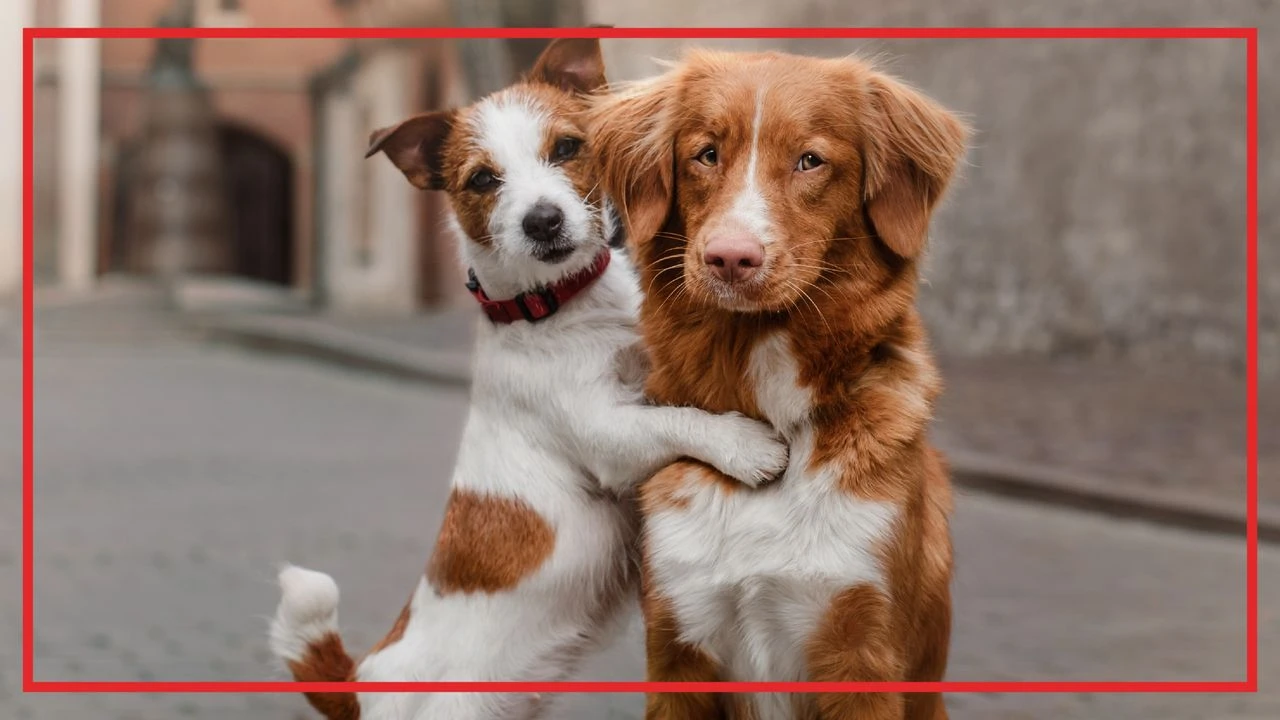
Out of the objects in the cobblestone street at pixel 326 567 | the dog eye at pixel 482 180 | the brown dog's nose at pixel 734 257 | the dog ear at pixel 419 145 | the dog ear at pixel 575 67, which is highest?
the dog ear at pixel 575 67

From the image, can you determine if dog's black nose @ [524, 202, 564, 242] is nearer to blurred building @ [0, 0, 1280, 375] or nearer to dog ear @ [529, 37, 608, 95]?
dog ear @ [529, 37, 608, 95]

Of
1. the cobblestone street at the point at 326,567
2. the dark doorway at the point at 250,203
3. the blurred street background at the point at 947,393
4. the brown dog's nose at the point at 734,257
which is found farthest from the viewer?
the dark doorway at the point at 250,203

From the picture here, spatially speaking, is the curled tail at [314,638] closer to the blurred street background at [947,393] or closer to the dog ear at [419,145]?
Answer: the blurred street background at [947,393]

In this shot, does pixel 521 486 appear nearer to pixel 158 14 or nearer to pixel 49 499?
pixel 158 14

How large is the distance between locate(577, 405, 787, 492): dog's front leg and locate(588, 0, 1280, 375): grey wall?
340mm

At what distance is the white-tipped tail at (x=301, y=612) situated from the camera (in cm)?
268

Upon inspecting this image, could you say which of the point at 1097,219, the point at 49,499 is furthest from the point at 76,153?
the point at 1097,219

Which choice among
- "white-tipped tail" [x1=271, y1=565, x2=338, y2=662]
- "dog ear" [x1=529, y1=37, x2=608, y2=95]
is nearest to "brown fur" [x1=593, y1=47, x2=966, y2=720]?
"dog ear" [x1=529, y1=37, x2=608, y2=95]

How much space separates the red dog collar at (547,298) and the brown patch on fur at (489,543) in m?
0.28

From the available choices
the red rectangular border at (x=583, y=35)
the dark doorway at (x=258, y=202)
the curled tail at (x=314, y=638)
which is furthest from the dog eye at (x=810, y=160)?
the dark doorway at (x=258, y=202)

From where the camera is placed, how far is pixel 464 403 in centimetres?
1148

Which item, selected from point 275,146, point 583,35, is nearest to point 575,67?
point 583,35

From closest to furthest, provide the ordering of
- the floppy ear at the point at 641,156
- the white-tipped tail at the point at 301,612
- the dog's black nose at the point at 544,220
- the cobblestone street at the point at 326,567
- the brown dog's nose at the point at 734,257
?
1. the brown dog's nose at the point at 734,257
2. the floppy ear at the point at 641,156
3. the dog's black nose at the point at 544,220
4. the white-tipped tail at the point at 301,612
5. the cobblestone street at the point at 326,567

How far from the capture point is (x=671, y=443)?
91.3 inches
